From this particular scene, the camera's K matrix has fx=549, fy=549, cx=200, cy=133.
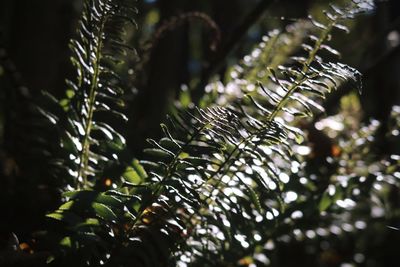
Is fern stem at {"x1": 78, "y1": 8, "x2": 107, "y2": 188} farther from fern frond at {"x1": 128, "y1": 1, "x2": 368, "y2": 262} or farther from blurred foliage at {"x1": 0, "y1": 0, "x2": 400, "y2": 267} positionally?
fern frond at {"x1": 128, "y1": 1, "x2": 368, "y2": 262}

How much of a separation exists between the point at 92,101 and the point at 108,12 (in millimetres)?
161

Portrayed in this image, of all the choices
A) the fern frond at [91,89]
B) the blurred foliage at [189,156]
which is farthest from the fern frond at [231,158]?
the fern frond at [91,89]

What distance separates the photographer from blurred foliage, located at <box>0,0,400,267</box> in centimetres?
81

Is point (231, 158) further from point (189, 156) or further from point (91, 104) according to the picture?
point (91, 104)

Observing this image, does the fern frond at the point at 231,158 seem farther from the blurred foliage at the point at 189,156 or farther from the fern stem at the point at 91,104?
the fern stem at the point at 91,104

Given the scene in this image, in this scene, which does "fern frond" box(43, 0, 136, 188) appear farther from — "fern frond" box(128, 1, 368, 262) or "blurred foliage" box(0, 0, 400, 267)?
"fern frond" box(128, 1, 368, 262)

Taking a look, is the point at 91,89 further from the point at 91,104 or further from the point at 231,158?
the point at 231,158

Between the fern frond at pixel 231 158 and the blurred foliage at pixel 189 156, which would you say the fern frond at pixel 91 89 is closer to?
the blurred foliage at pixel 189 156

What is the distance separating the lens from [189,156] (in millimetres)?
896

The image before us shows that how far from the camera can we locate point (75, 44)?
36.9 inches

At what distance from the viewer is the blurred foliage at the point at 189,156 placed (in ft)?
2.65

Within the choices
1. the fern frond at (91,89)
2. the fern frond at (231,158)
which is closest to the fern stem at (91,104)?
the fern frond at (91,89)

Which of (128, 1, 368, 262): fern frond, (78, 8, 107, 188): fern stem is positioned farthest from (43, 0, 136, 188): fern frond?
(128, 1, 368, 262): fern frond

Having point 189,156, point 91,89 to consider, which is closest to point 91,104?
point 91,89
